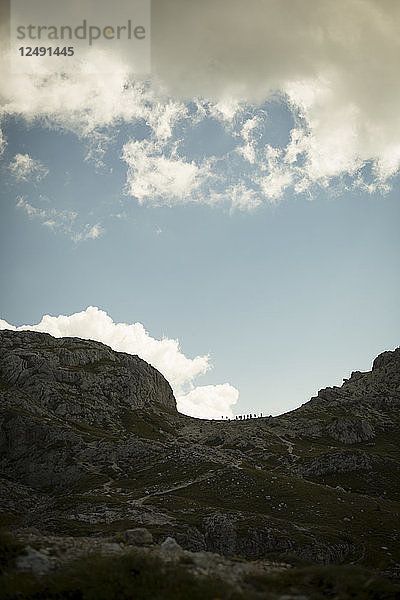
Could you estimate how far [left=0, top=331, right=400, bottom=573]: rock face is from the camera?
1903 inches

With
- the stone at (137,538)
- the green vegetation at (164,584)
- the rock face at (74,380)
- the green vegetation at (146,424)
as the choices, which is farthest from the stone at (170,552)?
the green vegetation at (146,424)

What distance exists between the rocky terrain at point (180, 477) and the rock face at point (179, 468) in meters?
0.32

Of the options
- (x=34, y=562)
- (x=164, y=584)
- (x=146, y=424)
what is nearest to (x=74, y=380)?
(x=146, y=424)

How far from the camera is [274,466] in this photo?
102 meters

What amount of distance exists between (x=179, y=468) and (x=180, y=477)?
6.00 metres

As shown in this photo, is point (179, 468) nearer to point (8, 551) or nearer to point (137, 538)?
point (137, 538)

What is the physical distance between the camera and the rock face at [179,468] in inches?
1903

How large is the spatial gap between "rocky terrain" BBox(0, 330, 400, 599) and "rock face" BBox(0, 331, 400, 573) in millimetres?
321

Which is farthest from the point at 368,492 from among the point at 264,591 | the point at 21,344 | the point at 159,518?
the point at 21,344

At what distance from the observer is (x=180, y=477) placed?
81.7 m

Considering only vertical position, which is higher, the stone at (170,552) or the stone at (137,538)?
the stone at (170,552)

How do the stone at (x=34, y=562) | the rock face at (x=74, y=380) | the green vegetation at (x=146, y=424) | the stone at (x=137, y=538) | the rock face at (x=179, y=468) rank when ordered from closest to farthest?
1. the stone at (x=34, y=562)
2. the stone at (x=137, y=538)
3. the rock face at (x=179, y=468)
4. the rock face at (x=74, y=380)
5. the green vegetation at (x=146, y=424)

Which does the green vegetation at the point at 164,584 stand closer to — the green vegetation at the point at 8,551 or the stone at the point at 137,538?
the green vegetation at the point at 8,551

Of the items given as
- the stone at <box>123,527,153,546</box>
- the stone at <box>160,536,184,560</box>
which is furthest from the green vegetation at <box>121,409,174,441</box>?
the stone at <box>160,536,184,560</box>
